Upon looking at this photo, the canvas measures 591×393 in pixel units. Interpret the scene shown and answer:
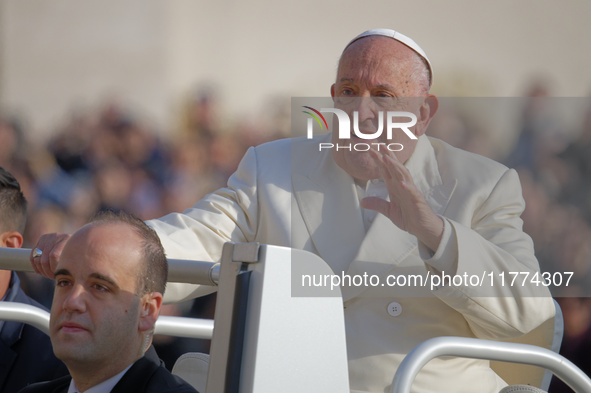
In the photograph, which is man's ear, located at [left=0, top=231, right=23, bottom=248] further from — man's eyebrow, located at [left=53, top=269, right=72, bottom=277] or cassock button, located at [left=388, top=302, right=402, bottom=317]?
man's eyebrow, located at [left=53, top=269, right=72, bottom=277]

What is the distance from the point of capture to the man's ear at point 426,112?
264 cm

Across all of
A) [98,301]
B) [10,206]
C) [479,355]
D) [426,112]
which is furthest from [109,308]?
[10,206]

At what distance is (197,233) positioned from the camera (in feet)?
8.57

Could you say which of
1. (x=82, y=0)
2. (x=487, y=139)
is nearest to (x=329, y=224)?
(x=487, y=139)

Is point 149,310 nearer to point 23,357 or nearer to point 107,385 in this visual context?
point 107,385

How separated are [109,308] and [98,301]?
0.02 metres

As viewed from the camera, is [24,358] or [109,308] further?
[24,358]

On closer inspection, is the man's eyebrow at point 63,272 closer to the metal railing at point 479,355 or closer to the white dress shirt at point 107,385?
the white dress shirt at point 107,385

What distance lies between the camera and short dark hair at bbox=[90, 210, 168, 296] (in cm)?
162

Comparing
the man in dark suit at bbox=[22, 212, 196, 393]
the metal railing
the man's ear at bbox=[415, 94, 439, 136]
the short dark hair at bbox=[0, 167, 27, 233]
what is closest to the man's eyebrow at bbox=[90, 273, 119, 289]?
the man in dark suit at bbox=[22, 212, 196, 393]

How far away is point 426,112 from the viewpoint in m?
2.66

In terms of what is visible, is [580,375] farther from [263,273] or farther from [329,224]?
[329,224]

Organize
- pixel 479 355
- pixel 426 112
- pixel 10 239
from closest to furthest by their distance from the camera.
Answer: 1. pixel 479 355
2. pixel 426 112
3. pixel 10 239

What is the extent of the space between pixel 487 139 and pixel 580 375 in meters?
1.05
